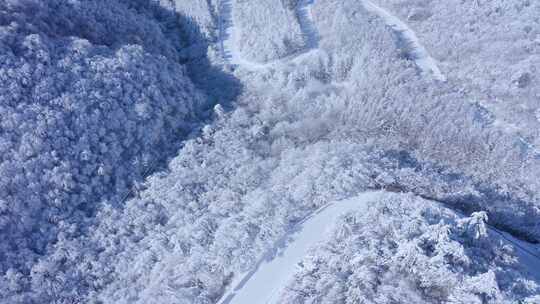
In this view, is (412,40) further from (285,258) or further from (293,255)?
(285,258)

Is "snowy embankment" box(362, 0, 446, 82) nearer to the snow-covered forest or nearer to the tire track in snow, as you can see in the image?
the snow-covered forest

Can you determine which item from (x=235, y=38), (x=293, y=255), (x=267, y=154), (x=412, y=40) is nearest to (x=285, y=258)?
(x=293, y=255)

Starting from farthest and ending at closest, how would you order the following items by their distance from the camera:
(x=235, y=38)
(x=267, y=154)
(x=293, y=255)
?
1. (x=235, y=38)
2. (x=267, y=154)
3. (x=293, y=255)

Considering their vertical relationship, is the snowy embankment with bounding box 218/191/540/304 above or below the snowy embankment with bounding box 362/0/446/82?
below

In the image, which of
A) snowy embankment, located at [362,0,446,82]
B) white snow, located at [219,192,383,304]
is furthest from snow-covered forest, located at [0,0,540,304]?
snowy embankment, located at [362,0,446,82]

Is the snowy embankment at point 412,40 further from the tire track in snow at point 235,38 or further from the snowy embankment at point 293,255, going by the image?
the snowy embankment at point 293,255

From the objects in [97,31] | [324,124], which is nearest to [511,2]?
[324,124]

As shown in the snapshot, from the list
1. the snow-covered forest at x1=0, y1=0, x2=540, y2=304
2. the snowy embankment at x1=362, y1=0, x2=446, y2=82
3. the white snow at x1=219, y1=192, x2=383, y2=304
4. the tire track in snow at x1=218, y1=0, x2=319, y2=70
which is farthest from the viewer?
the tire track in snow at x1=218, y1=0, x2=319, y2=70
